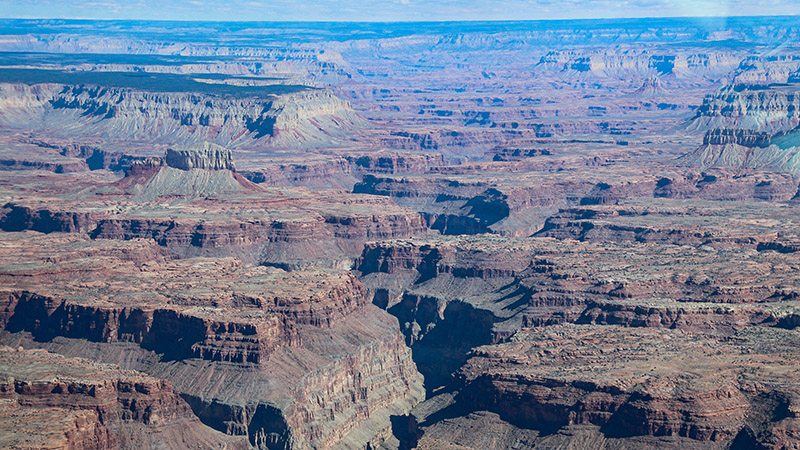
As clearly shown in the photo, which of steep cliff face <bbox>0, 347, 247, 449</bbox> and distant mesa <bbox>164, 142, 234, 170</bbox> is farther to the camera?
distant mesa <bbox>164, 142, 234, 170</bbox>

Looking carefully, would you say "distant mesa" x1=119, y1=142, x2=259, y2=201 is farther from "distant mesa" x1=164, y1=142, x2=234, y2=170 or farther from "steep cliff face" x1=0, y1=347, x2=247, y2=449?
"steep cliff face" x1=0, y1=347, x2=247, y2=449

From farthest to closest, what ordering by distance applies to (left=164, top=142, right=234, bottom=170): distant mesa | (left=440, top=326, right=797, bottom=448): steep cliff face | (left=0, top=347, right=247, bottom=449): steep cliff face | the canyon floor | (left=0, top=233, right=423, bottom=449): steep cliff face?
(left=164, top=142, right=234, bottom=170): distant mesa → (left=0, top=233, right=423, bottom=449): steep cliff face → the canyon floor → (left=440, top=326, right=797, bottom=448): steep cliff face → (left=0, top=347, right=247, bottom=449): steep cliff face

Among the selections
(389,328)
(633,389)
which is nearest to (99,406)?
(633,389)

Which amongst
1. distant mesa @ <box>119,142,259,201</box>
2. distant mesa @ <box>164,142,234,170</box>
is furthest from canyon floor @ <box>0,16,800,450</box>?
distant mesa @ <box>164,142,234,170</box>

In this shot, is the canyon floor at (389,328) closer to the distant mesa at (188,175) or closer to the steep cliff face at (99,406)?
the steep cliff face at (99,406)

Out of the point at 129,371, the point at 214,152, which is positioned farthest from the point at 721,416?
the point at 214,152

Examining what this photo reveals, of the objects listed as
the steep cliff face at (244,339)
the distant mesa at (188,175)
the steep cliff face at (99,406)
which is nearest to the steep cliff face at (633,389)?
the steep cliff face at (244,339)
